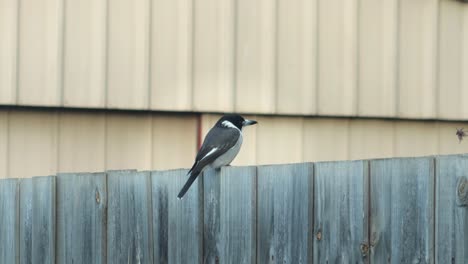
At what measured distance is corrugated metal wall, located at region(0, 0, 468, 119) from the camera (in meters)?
6.20

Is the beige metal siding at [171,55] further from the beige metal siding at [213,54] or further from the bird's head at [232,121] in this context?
the bird's head at [232,121]

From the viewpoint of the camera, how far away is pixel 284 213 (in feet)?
13.8

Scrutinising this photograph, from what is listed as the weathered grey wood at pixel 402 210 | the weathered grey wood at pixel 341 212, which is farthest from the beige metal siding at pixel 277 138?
the weathered grey wood at pixel 402 210

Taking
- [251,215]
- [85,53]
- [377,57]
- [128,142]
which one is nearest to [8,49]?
[85,53]

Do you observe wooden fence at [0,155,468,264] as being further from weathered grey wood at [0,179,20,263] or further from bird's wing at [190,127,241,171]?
bird's wing at [190,127,241,171]

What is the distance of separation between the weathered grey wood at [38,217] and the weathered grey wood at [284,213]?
114 centimetres

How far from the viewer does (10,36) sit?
6016mm

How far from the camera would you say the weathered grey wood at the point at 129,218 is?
4605 mm

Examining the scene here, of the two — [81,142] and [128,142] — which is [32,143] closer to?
[81,142]

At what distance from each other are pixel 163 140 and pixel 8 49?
1388mm

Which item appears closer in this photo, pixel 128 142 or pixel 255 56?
pixel 128 142

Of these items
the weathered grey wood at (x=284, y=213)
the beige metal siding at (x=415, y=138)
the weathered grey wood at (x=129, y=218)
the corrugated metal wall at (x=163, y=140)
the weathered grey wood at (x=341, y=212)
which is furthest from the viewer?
the beige metal siding at (x=415, y=138)

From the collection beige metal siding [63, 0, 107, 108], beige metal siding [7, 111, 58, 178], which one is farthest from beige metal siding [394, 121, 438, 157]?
beige metal siding [7, 111, 58, 178]

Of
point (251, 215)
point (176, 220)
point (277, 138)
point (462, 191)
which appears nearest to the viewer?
point (462, 191)
